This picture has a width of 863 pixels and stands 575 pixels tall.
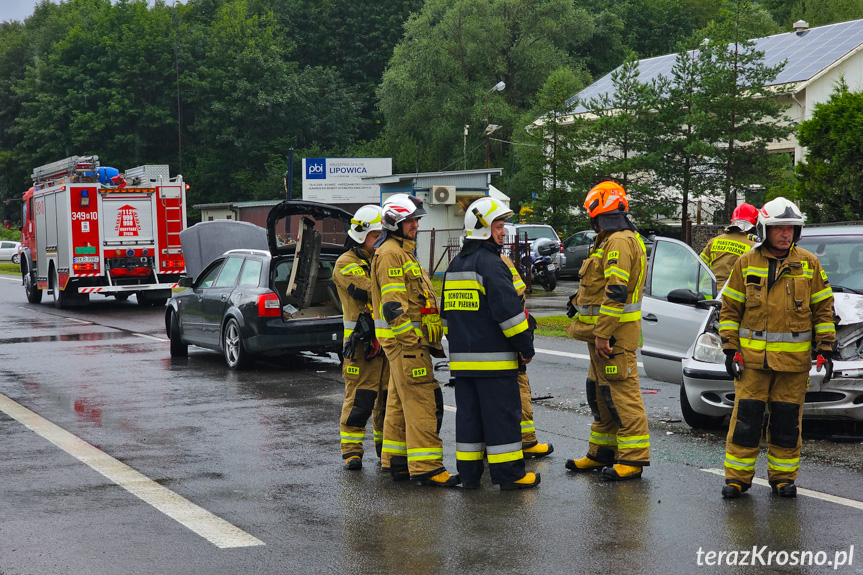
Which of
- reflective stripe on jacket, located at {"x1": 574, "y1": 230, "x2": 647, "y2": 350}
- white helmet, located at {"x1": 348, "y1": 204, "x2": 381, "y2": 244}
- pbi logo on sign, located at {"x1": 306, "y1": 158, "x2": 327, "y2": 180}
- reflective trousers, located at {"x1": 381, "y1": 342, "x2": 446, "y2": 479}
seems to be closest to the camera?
reflective stripe on jacket, located at {"x1": 574, "y1": 230, "x2": 647, "y2": 350}

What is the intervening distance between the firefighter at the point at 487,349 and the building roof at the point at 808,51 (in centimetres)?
2472

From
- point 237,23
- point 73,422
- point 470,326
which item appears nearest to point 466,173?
point 73,422

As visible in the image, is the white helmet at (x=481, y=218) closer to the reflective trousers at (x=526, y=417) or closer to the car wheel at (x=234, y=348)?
the reflective trousers at (x=526, y=417)

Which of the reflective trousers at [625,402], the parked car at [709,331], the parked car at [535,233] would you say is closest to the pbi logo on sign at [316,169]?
the parked car at [535,233]

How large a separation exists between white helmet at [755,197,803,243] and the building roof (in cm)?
2451

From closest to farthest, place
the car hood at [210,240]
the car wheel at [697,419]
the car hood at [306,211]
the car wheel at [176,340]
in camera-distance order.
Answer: the car wheel at [697,419], the car hood at [306,211], the car wheel at [176,340], the car hood at [210,240]

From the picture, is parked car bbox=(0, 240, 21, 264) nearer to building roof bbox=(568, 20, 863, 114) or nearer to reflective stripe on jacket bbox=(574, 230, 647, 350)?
building roof bbox=(568, 20, 863, 114)

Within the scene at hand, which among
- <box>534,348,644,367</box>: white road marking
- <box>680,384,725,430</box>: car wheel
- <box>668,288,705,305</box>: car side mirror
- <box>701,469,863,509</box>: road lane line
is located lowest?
<box>534,348,644,367</box>: white road marking

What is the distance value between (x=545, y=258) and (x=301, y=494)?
65.9 feet

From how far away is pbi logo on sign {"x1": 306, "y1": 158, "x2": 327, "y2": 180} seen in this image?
4838 centimetres

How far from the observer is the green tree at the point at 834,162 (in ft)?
51.3

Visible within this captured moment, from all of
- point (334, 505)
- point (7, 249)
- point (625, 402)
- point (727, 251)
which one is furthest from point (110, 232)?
point (7, 249)

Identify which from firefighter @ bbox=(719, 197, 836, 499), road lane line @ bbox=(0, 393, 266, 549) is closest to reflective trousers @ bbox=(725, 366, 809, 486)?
firefighter @ bbox=(719, 197, 836, 499)

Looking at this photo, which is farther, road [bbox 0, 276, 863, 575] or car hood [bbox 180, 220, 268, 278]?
car hood [bbox 180, 220, 268, 278]
